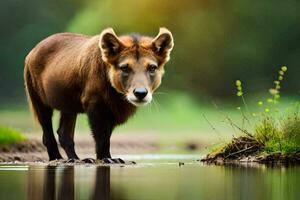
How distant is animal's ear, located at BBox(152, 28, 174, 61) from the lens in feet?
36.0

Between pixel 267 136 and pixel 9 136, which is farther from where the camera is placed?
pixel 9 136

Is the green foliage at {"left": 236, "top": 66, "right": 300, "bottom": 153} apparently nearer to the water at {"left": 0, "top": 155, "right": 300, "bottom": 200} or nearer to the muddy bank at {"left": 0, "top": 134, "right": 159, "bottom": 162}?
the water at {"left": 0, "top": 155, "right": 300, "bottom": 200}

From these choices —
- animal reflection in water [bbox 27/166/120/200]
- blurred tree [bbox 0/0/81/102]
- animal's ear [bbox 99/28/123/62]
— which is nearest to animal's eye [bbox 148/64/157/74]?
animal's ear [bbox 99/28/123/62]

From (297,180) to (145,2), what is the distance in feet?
51.3

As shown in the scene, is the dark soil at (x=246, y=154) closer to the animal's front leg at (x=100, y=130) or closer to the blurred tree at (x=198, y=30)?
the animal's front leg at (x=100, y=130)

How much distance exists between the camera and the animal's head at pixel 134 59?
34.6 feet

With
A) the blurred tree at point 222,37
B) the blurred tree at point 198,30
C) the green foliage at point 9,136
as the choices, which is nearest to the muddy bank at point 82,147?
the green foliage at point 9,136

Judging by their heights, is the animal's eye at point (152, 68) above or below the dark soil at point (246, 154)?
above

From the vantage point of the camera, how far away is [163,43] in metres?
11.1

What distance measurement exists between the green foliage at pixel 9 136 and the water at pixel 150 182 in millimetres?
3336

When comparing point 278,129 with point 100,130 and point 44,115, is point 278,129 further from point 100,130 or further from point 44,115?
point 44,115

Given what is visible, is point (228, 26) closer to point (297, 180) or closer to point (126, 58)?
point (126, 58)

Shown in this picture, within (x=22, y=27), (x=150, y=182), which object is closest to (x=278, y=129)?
(x=150, y=182)

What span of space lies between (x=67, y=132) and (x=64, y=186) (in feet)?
15.8
